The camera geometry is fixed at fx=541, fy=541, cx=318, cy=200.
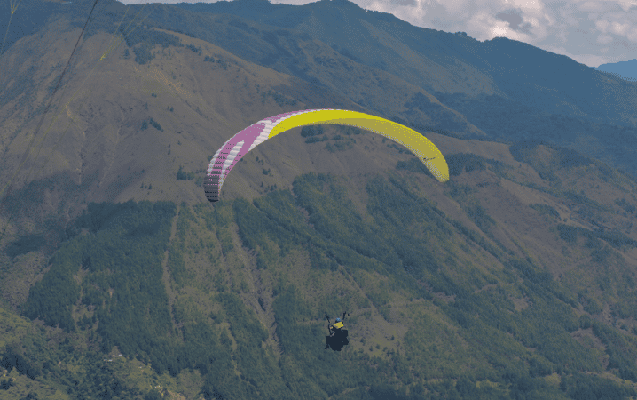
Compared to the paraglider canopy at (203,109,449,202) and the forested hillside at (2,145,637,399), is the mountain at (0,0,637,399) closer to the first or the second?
the forested hillside at (2,145,637,399)

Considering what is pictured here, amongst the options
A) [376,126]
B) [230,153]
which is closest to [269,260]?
[376,126]

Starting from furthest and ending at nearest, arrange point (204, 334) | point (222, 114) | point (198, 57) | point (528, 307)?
1. point (198, 57)
2. point (222, 114)
3. point (528, 307)
4. point (204, 334)

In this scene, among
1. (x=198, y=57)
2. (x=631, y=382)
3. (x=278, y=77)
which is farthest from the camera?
(x=278, y=77)

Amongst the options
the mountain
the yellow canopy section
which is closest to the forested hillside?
the mountain

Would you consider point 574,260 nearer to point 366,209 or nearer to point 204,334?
point 366,209

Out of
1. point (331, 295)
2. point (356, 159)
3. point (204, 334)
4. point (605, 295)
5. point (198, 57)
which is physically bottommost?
point (204, 334)

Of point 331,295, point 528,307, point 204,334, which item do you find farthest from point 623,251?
point 204,334

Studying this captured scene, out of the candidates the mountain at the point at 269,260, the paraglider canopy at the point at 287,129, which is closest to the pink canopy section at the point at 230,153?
the paraglider canopy at the point at 287,129
